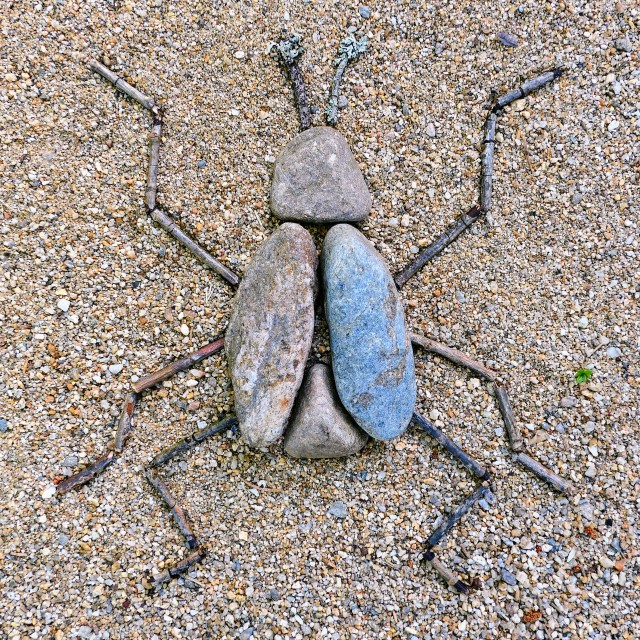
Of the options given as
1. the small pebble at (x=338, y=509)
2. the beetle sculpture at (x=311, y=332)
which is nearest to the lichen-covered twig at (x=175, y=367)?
the beetle sculpture at (x=311, y=332)

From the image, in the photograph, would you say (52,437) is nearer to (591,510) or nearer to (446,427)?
(446,427)

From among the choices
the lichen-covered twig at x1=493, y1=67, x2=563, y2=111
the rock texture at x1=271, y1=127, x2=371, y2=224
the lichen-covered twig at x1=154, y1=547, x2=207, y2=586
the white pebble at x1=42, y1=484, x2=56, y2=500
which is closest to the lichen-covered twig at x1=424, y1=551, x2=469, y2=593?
the lichen-covered twig at x1=154, y1=547, x2=207, y2=586

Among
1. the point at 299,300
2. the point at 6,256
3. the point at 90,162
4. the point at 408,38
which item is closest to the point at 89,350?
the point at 6,256

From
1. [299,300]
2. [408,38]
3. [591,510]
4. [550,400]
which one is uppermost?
[408,38]

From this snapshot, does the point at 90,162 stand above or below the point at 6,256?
above

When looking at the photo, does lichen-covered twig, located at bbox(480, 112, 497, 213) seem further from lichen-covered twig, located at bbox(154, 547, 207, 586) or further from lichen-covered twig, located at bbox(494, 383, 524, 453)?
lichen-covered twig, located at bbox(154, 547, 207, 586)

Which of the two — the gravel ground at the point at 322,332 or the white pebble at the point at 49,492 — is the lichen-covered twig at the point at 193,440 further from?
the white pebble at the point at 49,492

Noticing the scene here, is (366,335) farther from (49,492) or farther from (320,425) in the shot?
(49,492)
